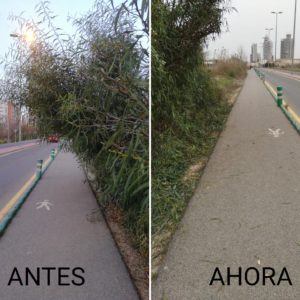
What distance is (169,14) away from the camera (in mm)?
2977

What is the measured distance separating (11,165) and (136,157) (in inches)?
25.1

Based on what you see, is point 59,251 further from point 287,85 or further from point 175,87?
point 287,85

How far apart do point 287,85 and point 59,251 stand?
1690 centimetres

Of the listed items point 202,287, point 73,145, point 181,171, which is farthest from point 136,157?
point 181,171

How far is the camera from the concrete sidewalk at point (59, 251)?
1.34 m

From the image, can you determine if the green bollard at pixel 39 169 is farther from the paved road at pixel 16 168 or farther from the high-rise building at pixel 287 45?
the high-rise building at pixel 287 45

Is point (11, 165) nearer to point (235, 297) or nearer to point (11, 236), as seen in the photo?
point (11, 236)

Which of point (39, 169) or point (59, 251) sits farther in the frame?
point (39, 169)

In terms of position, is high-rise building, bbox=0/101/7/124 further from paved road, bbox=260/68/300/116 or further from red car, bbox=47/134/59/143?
paved road, bbox=260/68/300/116

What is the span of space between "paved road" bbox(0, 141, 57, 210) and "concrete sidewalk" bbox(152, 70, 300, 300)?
86 cm

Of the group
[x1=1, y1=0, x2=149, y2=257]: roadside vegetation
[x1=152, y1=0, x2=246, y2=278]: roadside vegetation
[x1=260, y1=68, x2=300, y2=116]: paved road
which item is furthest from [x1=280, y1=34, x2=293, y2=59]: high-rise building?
[x1=260, y1=68, x2=300, y2=116]: paved road

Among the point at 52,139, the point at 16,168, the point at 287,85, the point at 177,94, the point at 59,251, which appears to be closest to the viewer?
the point at 59,251

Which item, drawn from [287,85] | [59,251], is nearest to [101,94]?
A: [59,251]

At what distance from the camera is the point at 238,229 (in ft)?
8.11
